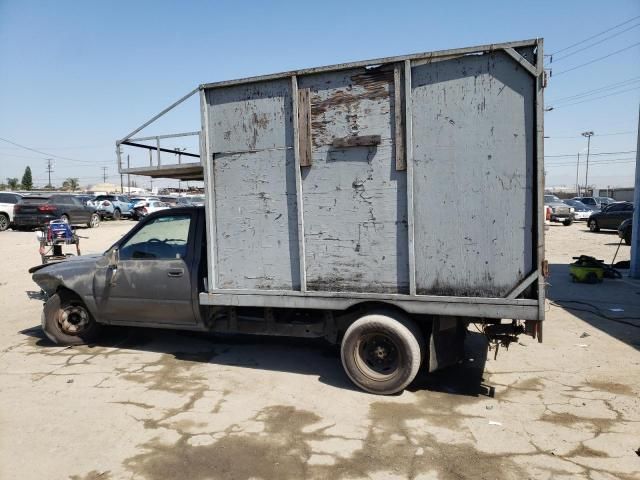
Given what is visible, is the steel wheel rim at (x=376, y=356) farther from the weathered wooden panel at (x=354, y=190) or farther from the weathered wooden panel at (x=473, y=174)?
the weathered wooden panel at (x=473, y=174)

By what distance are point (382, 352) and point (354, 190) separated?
1.55 meters

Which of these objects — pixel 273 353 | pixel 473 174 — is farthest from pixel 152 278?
pixel 473 174

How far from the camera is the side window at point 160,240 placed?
17.7 ft

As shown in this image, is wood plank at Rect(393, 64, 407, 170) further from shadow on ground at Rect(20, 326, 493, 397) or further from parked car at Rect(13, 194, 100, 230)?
parked car at Rect(13, 194, 100, 230)

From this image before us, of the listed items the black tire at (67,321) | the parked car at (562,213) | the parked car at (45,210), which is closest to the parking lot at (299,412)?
the black tire at (67,321)

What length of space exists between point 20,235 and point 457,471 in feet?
68.4

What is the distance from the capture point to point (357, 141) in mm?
4258

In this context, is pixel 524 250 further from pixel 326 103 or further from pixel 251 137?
pixel 251 137

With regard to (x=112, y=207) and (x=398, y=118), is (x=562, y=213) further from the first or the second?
(x=112, y=207)

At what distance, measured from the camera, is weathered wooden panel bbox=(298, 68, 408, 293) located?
4203mm

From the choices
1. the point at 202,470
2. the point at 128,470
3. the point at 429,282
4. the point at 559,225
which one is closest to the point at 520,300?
the point at 429,282

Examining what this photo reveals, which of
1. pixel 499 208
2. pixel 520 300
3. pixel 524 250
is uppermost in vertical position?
pixel 499 208

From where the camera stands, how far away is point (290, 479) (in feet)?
→ 10.2

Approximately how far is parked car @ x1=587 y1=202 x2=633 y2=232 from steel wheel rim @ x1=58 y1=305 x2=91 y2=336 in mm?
22187
